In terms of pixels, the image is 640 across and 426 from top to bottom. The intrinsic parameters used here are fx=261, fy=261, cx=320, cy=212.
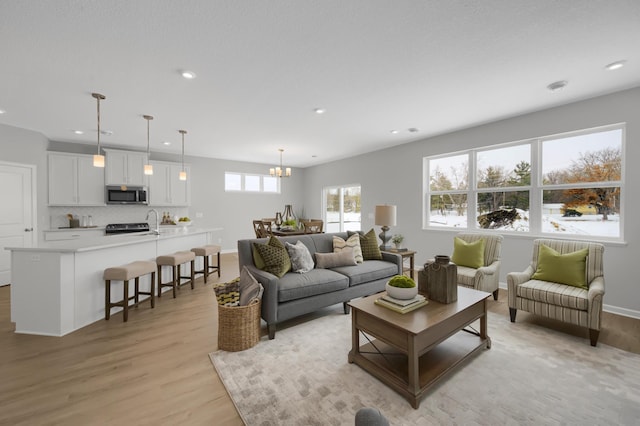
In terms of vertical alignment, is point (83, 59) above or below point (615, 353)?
above

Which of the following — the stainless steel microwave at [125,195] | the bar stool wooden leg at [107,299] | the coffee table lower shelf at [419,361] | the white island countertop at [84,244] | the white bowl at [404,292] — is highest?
the stainless steel microwave at [125,195]

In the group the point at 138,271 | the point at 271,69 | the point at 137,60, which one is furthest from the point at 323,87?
the point at 138,271

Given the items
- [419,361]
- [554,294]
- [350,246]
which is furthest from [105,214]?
[554,294]

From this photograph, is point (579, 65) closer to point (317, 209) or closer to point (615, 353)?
point (615, 353)

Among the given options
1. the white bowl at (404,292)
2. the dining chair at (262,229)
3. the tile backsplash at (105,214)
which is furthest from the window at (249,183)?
the white bowl at (404,292)

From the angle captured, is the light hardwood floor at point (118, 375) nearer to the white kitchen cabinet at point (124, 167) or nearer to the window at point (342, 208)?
the white kitchen cabinet at point (124, 167)

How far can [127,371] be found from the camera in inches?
82.4

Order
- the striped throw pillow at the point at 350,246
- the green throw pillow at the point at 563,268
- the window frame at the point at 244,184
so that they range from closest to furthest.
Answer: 1. the green throw pillow at the point at 563,268
2. the striped throw pillow at the point at 350,246
3. the window frame at the point at 244,184

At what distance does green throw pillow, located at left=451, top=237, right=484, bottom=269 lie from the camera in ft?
11.8

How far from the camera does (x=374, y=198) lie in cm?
634

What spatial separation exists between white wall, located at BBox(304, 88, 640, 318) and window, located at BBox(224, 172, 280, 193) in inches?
93.5

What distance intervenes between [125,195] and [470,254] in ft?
22.1

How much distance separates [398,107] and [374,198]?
2.92 meters

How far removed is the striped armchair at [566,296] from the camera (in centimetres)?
243
